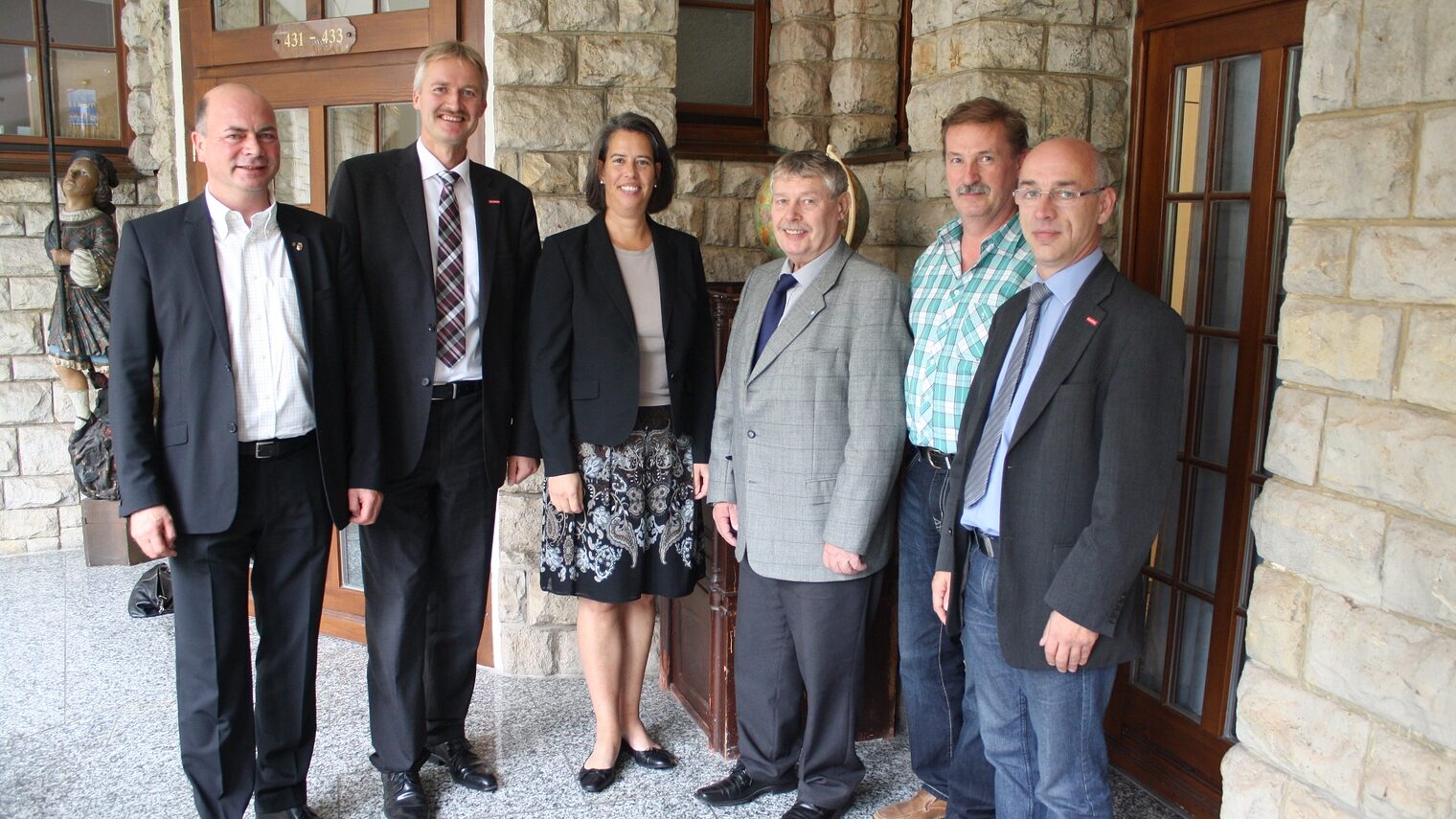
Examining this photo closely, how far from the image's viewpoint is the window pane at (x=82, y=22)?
5328mm

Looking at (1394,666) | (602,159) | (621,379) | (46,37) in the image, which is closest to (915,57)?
(602,159)

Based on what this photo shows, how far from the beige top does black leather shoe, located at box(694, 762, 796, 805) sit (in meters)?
1.07

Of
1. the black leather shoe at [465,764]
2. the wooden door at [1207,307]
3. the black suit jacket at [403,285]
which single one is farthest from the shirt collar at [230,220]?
the wooden door at [1207,307]

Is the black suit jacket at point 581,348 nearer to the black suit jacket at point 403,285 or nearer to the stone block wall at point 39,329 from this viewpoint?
the black suit jacket at point 403,285

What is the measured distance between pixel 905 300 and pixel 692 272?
0.67 m

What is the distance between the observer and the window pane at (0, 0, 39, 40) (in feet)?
17.0

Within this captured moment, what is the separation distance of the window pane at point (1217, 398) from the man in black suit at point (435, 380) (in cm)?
182

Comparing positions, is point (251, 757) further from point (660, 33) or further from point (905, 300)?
point (660, 33)

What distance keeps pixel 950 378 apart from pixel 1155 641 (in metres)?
1.25

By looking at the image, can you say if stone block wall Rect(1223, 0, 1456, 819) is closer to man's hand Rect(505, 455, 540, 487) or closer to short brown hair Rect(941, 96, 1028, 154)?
short brown hair Rect(941, 96, 1028, 154)

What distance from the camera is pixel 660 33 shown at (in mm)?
3752

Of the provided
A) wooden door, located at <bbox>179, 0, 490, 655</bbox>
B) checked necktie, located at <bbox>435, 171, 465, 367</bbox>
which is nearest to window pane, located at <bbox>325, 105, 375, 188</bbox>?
wooden door, located at <bbox>179, 0, 490, 655</bbox>

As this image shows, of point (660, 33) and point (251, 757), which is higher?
point (660, 33)

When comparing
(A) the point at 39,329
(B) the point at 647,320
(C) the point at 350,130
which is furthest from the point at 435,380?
(A) the point at 39,329
